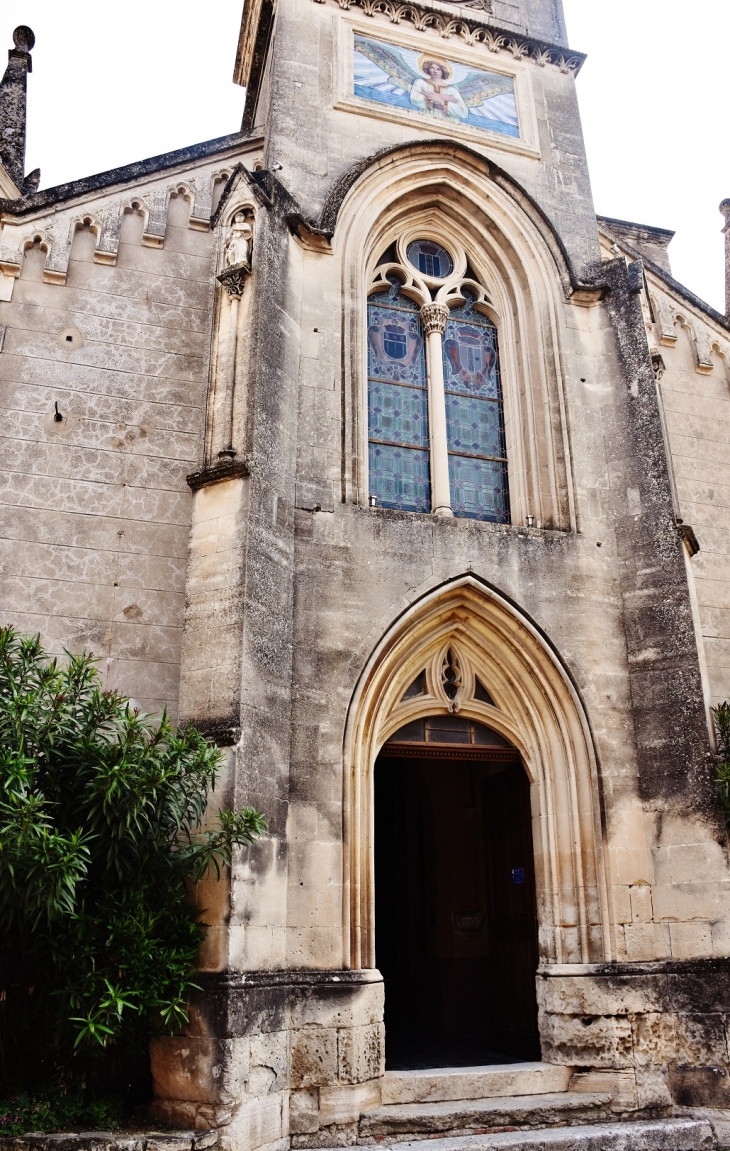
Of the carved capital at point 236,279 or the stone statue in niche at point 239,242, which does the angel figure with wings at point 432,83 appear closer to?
the stone statue in niche at point 239,242

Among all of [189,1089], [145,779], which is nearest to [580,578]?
[145,779]

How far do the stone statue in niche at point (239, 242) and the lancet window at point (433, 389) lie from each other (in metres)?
1.74

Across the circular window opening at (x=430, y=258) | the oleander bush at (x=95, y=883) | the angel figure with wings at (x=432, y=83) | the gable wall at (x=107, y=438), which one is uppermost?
the angel figure with wings at (x=432, y=83)

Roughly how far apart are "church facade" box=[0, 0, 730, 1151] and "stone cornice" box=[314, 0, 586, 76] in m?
0.05

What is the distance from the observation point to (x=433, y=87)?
11.7 meters

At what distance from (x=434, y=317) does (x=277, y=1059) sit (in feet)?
24.0

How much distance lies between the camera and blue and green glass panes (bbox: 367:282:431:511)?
996 cm

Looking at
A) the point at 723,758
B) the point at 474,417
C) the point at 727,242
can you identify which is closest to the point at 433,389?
the point at 474,417

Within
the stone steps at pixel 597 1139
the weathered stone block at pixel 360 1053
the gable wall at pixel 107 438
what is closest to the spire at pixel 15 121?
the gable wall at pixel 107 438

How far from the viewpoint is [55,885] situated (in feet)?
19.5

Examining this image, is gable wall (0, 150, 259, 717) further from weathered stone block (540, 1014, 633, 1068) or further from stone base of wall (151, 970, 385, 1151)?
weathered stone block (540, 1014, 633, 1068)

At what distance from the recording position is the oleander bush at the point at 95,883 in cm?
626

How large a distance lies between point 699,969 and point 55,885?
209 inches

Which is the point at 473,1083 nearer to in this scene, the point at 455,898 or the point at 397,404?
the point at 455,898
